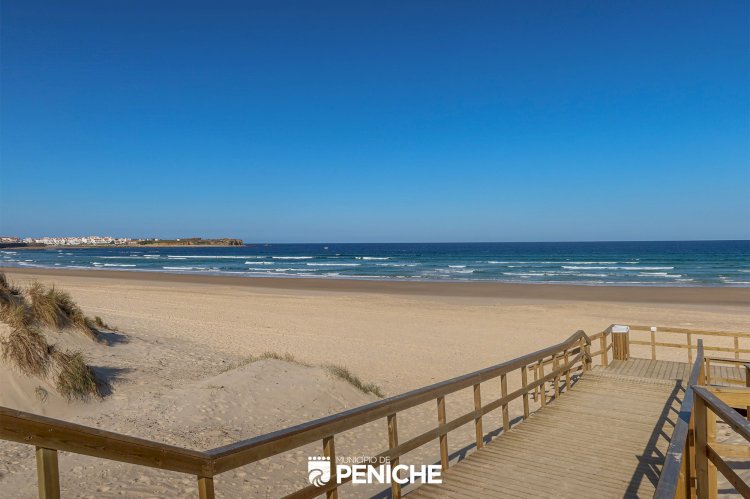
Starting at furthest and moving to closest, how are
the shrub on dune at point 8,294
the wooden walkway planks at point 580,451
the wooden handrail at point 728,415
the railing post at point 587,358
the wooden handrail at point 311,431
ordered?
1. the railing post at point 587,358
2. the shrub on dune at point 8,294
3. the wooden walkway planks at point 580,451
4. the wooden handrail at point 311,431
5. the wooden handrail at point 728,415

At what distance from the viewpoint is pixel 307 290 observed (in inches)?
1427

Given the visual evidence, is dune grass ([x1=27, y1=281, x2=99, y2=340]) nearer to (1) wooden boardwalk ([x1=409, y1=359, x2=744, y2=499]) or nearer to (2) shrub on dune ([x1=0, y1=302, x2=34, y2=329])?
(2) shrub on dune ([x1=0, y1=302, x2=34, y2=329])

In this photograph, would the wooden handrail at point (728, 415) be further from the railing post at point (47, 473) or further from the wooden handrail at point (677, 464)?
the railing post at point (47, 473)

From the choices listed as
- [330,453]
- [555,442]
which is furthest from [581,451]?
[330,453]

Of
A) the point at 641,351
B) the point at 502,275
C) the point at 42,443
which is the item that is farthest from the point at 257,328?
the point at 502,275

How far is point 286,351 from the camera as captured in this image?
1488cm

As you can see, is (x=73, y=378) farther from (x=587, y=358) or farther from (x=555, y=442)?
(x=587, y=358)

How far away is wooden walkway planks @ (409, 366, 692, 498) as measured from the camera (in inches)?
191

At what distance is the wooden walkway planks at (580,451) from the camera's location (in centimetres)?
486

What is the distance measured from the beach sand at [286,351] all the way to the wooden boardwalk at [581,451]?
1456 millimetres

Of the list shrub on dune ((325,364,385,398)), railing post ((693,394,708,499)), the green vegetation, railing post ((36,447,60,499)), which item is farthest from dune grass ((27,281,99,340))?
railing post ((693,394,708,499))

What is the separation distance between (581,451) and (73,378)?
744cm

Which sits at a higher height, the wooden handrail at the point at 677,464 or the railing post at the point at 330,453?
the wooden handrail at the point at 677,464

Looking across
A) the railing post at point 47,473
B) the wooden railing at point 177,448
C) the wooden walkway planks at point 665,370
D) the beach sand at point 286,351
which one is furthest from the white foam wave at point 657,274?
the railing post at point 47,473
